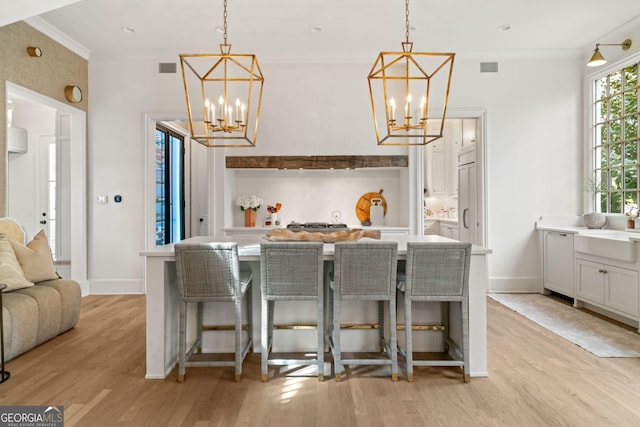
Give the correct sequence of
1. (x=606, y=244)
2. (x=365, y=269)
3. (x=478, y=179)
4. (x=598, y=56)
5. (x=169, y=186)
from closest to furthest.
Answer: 1. (x=365, y=269)
2. (x=606, y=244)
3. (x=598, y=56)
4. (x=478, y=179)
5. (x=169, y=186)

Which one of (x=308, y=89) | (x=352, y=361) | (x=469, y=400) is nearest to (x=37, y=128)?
(x=308, y=89)

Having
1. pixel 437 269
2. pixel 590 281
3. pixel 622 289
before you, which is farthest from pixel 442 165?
pixel 437 269

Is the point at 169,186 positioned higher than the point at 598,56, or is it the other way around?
the point at 598,56

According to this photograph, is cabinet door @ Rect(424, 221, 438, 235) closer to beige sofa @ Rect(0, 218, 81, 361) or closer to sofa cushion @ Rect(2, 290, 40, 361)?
beige sofa @ Rect(0, 218, 81, 361)

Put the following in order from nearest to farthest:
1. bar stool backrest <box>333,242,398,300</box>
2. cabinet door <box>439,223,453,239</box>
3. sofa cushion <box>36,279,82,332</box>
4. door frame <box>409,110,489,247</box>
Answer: bar stool backrest <box>333,242,398,300</box> < sofa cushion <box>36,279,82,332</box> < door frame <box>409,110,489,247</box> < cabinet door <box>439,223,453,239</box>

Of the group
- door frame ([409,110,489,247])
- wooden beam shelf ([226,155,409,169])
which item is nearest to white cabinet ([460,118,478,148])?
door frame ([409,110,489,247])

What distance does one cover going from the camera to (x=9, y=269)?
3.21m

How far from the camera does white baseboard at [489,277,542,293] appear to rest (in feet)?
17.4

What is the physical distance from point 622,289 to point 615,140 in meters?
2.00

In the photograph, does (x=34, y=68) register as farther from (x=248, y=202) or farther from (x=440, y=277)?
(x=440, y=277)

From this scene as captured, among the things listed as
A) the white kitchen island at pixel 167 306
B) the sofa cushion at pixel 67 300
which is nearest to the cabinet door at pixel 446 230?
the white kitchen island at pixel 167 306

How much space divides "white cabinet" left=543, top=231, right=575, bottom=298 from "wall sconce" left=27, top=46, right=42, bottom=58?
618 cm

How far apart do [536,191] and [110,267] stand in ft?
18.6

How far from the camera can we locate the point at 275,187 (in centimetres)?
567
